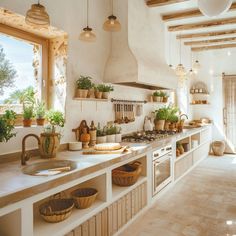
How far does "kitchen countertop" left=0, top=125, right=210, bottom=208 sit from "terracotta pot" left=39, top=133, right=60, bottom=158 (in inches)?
3.4

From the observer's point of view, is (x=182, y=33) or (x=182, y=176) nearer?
(x=182, y=176)

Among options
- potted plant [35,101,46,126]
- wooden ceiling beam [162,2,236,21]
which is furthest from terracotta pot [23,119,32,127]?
wooden ceiling beam [162,2,236,21]

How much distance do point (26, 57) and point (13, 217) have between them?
1.75m

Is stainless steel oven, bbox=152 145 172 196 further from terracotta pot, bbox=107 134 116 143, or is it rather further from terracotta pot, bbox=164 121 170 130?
terracotta pot, bbox=164 121 170 130

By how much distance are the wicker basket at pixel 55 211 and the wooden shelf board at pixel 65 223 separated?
37 millimetres

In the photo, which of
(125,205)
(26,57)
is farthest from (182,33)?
(125,205)

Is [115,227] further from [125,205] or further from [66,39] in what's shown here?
[66,39]

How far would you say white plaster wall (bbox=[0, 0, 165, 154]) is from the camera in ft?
7.49

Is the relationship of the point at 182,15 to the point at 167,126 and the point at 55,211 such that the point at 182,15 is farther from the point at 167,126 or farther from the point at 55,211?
the point at 55,211

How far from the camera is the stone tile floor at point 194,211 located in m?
2.56

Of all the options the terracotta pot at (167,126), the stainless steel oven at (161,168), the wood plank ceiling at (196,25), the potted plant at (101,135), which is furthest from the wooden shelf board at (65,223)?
the wood plank ceiling at (196,25)

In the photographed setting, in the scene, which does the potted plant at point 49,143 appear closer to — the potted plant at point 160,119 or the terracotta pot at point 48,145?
the terracotta pot at point 48,145

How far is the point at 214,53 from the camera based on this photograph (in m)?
7.00

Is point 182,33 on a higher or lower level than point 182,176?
higher
